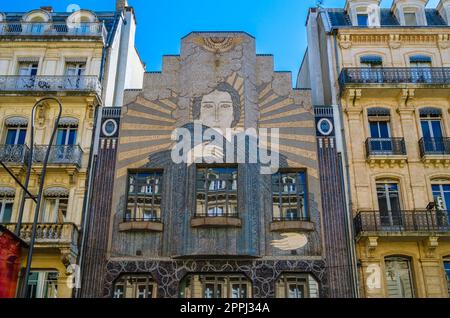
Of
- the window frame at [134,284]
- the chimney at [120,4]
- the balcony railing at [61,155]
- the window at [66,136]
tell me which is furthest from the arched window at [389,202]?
the chimney at [120,4]

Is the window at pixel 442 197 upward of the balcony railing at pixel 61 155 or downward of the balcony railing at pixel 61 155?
downward

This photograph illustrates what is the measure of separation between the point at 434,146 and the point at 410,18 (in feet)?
23.8

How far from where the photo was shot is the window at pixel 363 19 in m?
24.4

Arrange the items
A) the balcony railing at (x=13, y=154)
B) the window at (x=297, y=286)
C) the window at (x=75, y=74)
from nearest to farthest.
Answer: the window at (x=297, y=286)
the balcony railing at (x=13, y=154)
the window at (x=75, y=74)

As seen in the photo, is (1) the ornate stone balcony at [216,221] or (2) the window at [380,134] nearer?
(1) the ornate stone balcony at [216,221]

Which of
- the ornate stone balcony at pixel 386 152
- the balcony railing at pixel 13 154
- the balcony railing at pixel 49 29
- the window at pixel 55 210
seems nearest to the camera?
the window at pixel 55 210

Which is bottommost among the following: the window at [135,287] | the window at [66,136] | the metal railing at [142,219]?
the window at [135,287]

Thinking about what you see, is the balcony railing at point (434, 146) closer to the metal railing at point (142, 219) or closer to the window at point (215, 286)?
the window at point (215, 286)

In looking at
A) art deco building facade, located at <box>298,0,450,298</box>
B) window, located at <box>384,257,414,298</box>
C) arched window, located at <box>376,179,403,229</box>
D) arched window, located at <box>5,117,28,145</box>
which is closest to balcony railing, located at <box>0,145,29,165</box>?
arched window, located at <box>5,117,28,145</box>

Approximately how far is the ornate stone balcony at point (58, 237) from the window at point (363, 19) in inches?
623

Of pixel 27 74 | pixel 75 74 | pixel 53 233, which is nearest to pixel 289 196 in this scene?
pixel 53 233

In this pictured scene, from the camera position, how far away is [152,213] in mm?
19859

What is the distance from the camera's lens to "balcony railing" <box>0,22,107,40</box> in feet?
76.7
